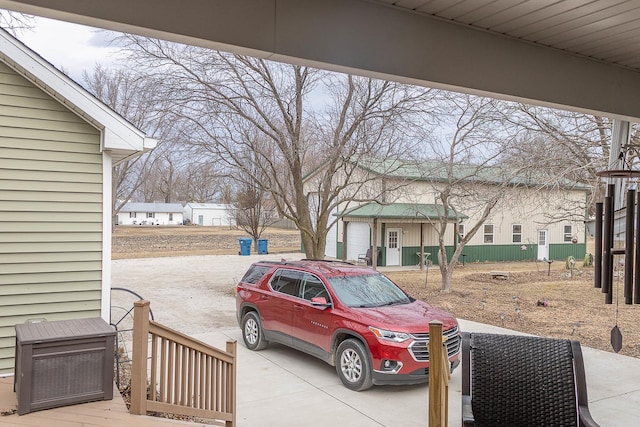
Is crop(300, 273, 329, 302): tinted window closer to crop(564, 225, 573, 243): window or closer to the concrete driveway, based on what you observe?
the concrete driveway

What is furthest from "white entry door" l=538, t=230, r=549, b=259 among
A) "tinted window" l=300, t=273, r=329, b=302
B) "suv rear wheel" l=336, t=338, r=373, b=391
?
"suv rear wheel" l=336, t=338, r=373, b=391

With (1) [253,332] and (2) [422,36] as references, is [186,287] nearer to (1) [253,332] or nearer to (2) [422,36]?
(1) [253,332]

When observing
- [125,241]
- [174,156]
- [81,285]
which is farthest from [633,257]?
[125,241]

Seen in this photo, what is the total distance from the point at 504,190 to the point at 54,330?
11.1 m

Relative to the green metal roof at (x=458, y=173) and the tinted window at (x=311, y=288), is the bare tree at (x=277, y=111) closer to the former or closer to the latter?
the green metal roof at (x=458, y=173)

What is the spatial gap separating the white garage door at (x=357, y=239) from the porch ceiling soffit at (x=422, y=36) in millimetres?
17251

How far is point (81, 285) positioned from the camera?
576 centimetres

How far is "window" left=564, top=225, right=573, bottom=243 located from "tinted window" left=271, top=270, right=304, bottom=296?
20771 mm

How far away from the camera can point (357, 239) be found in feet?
68.8

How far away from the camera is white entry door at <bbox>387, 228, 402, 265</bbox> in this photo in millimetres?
19672

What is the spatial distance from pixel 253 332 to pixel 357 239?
13537 millimetres

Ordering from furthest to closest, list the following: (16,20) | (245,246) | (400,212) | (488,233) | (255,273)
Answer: (245,246)
(488,233)
(400,212)
(255,273)
(16,20)

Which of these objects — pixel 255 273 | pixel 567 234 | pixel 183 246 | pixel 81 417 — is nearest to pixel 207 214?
pixel 183 246

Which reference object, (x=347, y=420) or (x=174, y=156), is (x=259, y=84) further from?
(x=347, y=420)
